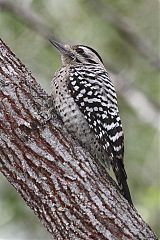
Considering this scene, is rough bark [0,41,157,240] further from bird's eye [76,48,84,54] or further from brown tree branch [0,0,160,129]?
brown tree branch [0,0,160,129]

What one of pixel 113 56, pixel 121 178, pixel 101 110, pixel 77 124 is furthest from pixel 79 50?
pixel 113 56

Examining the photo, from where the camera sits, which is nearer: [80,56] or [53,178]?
[53,178]

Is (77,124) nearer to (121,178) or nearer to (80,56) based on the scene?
(121,178)

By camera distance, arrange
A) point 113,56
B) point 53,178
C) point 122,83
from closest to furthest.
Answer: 1. point 53,178
2. point 122,83
3. point 113,56

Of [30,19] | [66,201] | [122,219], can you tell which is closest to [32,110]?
[66,201]

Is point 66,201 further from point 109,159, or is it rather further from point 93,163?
point 109,159

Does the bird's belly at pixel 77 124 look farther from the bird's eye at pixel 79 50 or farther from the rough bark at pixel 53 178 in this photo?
the bird's eye at pixel 79 50
